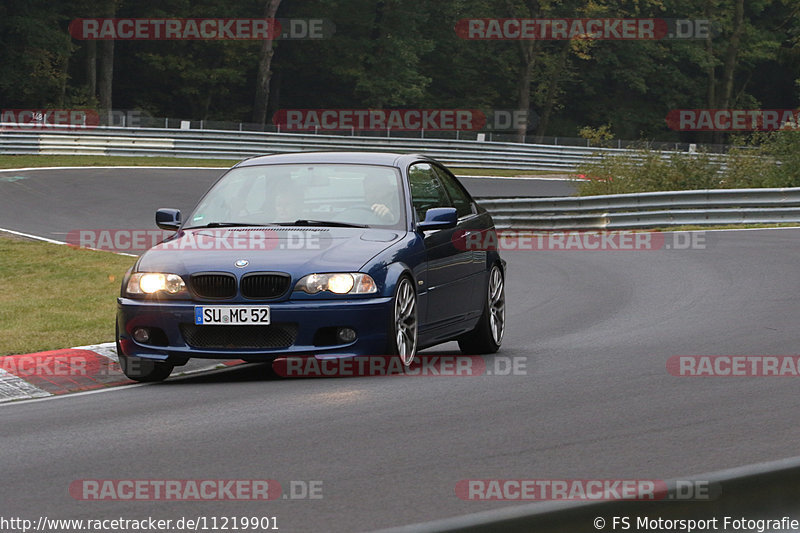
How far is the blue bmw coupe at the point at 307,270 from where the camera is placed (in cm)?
880

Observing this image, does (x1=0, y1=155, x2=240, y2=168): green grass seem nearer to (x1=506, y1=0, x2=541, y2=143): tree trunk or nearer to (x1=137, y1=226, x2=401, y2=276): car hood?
(x1=506, y1=0, x2=541, y2=143): tree trunk

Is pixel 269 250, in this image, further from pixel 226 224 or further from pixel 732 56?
pixel 732 56

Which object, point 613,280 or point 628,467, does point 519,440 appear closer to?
point 628,467

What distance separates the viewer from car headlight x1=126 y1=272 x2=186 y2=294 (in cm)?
892

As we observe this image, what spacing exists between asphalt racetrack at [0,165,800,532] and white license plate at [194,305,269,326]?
0.45 metres

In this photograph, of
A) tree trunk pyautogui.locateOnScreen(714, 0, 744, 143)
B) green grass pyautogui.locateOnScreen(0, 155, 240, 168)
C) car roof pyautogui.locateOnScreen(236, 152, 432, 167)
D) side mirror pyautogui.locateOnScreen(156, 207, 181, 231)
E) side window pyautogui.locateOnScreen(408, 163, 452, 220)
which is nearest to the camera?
side mirror pyautogui.locateOnScreen(156, 207, 181, 231)

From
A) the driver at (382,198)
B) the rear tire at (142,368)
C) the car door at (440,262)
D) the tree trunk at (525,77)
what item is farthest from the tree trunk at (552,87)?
the rear tire at (142,368)

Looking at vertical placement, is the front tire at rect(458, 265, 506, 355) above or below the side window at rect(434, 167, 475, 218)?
below

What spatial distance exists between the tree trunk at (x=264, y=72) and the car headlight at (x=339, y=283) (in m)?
51.7

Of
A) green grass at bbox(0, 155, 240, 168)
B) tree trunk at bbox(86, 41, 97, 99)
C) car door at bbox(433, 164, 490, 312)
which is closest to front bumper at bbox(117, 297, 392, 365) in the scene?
car door at bbox(433, 164, 490, 312)

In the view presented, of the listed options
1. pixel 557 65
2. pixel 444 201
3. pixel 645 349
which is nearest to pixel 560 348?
pixel 645 349

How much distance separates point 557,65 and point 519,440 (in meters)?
67.4

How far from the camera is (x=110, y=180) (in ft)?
115

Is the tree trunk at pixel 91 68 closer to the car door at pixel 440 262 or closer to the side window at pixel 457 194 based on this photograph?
the side window at pixel 457 194
